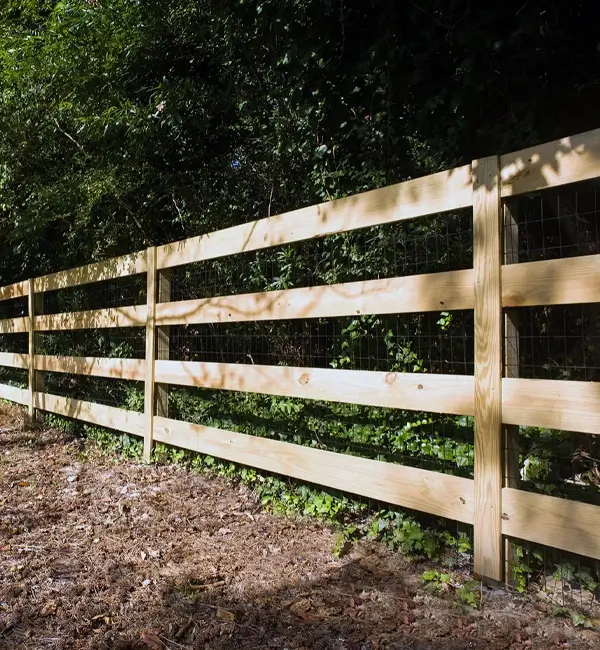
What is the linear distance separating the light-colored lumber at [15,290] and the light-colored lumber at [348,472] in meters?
4.61

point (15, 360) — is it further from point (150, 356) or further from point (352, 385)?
point (352, 385)

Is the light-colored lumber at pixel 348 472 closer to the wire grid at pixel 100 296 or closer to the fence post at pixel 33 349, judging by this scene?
the wire grid at pixel 100 296

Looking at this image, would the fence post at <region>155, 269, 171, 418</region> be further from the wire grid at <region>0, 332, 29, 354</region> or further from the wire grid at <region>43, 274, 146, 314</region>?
the wire grid at <region>0, 332, 29, 354</region>

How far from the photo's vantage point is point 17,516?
395 centimetres

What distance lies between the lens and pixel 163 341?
5.23 m

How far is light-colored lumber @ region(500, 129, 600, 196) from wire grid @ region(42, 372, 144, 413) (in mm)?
4464

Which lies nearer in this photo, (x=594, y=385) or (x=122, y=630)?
(x=594, y=385)

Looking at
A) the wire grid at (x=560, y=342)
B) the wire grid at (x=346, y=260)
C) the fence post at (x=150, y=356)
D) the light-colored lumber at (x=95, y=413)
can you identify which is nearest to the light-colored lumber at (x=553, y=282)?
the wire grid at (x=560, y=342)

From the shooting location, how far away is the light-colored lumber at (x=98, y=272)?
5.50 meters

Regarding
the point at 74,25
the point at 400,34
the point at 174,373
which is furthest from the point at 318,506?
the point at 74,25

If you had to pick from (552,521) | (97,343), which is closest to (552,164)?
(552,521)

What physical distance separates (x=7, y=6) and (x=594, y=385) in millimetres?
7366

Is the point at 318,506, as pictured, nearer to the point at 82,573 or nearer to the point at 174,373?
the point at 82,573

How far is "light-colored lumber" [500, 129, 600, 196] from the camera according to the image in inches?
88.7
